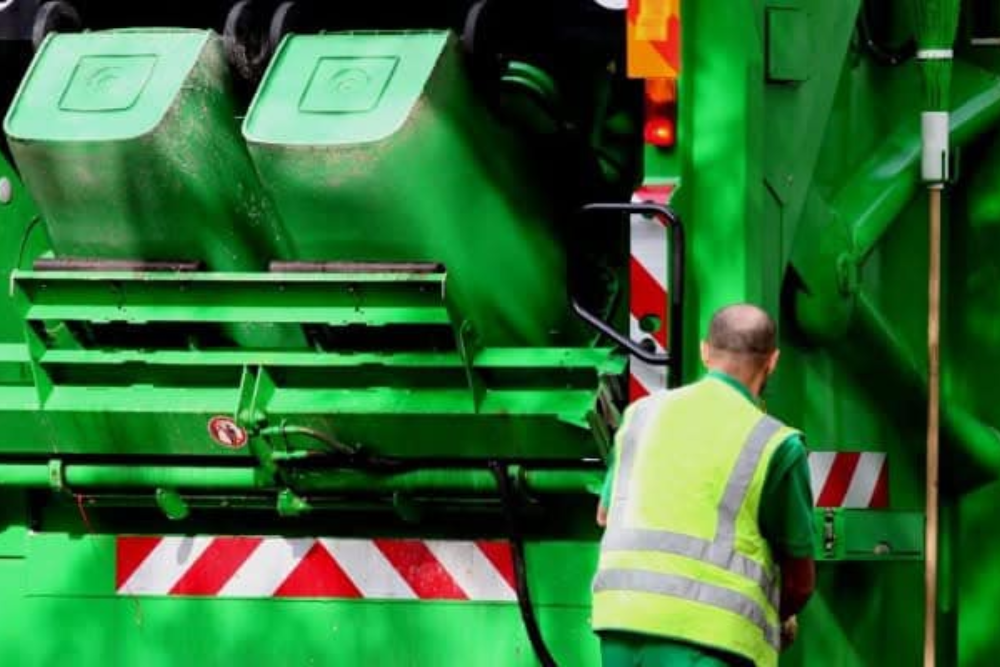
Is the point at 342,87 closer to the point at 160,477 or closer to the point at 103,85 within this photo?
the point at 103,85

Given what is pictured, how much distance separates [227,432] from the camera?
246 inches

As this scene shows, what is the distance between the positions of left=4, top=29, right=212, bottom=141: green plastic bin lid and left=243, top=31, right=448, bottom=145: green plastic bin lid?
189mm

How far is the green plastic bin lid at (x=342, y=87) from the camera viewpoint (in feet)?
19.8

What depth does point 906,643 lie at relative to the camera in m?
6.98

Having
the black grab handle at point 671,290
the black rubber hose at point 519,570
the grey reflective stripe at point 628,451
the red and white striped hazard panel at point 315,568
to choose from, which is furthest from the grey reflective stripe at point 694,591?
the red and white striped hazard panel at point 315,568

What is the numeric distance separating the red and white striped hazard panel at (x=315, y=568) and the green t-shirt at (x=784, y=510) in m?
1.12

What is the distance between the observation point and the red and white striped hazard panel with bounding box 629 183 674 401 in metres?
5.98

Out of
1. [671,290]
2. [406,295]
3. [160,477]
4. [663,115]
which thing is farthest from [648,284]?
[160,477]

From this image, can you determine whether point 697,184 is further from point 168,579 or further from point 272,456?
point 168,579

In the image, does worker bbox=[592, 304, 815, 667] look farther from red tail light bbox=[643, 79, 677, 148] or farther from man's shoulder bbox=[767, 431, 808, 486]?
red tail light bbox=[643, 79, 677, 148]

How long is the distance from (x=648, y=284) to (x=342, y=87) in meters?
0.73

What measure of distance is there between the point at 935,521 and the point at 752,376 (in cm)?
161

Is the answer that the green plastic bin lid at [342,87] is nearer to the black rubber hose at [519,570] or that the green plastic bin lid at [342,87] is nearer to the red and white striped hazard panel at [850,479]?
the black rubber hose at [519,570]

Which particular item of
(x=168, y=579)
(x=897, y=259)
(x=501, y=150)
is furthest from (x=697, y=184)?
(x=168, y=579)
